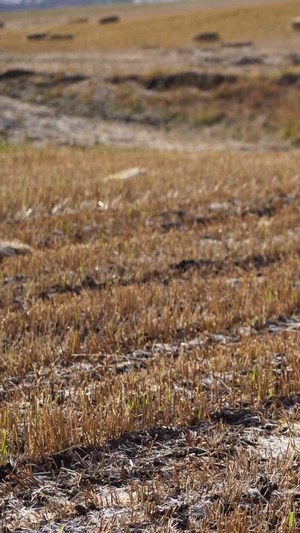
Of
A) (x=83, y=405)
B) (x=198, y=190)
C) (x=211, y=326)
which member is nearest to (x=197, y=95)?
(x=198, y=190)

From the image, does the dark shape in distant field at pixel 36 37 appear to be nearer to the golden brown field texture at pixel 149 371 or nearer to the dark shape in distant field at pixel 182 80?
the dark shape in distant field at pixel 182 80

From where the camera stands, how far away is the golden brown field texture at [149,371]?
3396 mm

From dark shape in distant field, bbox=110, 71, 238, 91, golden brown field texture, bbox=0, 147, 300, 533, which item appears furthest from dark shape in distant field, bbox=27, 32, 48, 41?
golden brown field texture, bbox=0, 147, 300, 533

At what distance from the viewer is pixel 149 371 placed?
4766 millimetres

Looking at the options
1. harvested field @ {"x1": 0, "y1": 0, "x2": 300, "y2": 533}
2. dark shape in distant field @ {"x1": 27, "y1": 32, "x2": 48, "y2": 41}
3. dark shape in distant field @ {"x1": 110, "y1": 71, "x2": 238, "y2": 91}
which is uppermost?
harvested field @ {"x1": 0, "y1": 0, "x2": 300, "y2": 533}

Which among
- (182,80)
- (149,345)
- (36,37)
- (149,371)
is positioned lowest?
(182,80)

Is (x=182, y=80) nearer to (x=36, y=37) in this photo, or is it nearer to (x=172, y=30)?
(x=36, y=37)

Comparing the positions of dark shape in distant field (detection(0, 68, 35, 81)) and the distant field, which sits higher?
dark shape in distant field (detection(0, 68, 35, 81))

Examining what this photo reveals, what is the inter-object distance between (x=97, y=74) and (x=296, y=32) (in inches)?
863

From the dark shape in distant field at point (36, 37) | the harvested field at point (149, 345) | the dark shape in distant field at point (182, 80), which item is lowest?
the dark shape in distant field at point (182, 80)

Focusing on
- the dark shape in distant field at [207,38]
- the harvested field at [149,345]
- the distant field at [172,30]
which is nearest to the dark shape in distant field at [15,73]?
the distant field at [172,30]

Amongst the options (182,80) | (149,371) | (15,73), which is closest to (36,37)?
(15,73)

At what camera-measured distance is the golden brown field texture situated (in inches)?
134

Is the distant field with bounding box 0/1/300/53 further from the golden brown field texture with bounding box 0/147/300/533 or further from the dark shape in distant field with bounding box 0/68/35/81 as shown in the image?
the golden brown field texture with bounding box 0/147/300/533
